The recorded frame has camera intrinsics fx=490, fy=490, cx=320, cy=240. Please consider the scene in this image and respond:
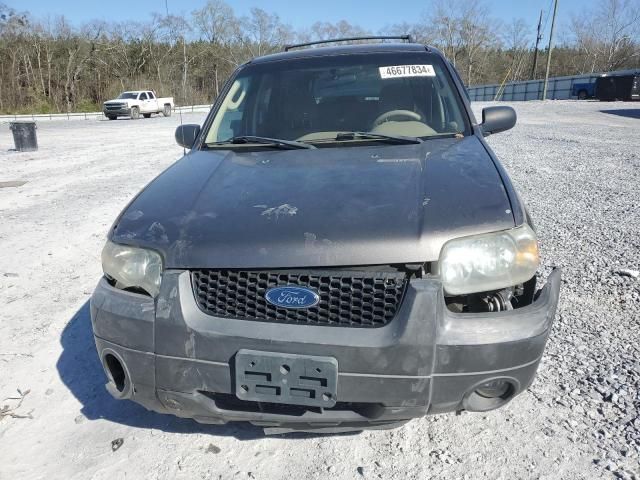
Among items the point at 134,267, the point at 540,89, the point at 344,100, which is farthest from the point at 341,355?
the point at 540,89

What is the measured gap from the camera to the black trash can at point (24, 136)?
13030 millimetres

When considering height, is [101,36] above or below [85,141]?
above

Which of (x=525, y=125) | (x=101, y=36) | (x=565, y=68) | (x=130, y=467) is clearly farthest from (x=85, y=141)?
(x=565, y=68)

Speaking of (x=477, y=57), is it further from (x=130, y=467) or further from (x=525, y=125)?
(x=130, y=467)

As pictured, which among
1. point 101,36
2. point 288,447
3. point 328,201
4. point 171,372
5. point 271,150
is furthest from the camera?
point 101,36

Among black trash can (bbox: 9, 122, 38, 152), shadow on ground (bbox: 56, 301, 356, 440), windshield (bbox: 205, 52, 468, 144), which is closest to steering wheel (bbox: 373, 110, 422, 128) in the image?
windshield (bbox: 205, 52, 468, 144)

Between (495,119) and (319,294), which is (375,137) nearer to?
(495,119)

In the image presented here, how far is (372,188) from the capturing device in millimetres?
2061

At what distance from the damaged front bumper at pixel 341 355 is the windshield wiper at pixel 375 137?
3.71 feet

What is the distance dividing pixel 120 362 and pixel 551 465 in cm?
178

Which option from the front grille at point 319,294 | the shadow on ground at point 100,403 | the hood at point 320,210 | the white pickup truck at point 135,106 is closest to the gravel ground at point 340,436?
the shadow on ground at point 100,403

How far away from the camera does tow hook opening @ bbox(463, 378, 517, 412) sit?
182cm

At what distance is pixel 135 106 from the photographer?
3244 centimetres

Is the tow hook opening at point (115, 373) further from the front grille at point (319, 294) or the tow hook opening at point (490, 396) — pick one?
the tow hook opening at point (490, 396)
